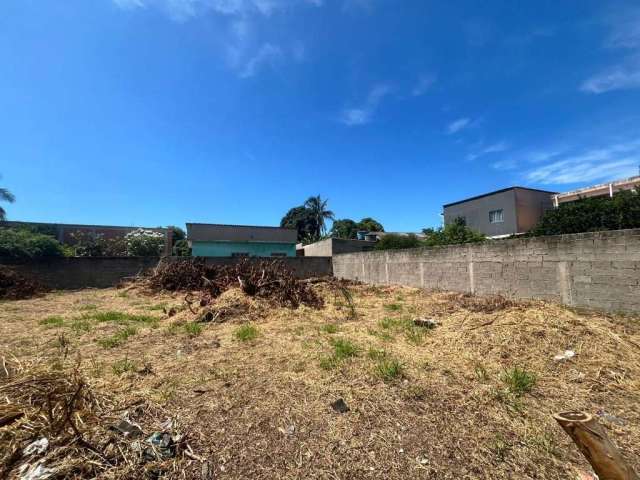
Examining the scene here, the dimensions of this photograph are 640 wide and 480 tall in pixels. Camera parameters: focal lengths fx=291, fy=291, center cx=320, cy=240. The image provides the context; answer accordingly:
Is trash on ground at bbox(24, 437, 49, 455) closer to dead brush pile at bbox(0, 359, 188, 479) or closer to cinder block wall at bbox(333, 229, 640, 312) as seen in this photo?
dead brush pile at bbox(0, 359, 188, 479)

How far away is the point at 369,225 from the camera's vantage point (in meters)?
43.8

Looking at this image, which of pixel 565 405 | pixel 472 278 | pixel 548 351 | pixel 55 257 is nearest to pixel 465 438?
pixel 565 405

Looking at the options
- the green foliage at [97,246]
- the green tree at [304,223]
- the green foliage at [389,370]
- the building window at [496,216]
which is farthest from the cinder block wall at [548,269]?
the green tree at [304,223]

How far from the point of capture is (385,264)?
13461 millimetres

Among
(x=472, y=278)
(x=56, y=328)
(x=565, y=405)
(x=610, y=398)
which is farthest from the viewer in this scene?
(x=472, y=278)

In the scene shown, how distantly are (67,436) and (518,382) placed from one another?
3.71m

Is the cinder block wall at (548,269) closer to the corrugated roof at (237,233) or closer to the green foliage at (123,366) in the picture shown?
the green foliage at (123,366)

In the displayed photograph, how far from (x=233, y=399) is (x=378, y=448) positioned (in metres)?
1.39

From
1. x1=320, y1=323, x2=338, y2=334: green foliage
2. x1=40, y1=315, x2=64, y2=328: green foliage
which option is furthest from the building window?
x1=40, y1=315, x2=64, y2=328: green foliage

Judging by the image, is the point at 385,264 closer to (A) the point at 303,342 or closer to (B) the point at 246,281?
(B) the point at 246,281

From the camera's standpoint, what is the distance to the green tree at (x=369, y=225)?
43.6 meters

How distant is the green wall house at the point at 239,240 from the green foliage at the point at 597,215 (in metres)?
18.3

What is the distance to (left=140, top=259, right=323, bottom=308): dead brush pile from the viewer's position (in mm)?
7574

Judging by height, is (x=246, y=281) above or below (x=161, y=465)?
above
